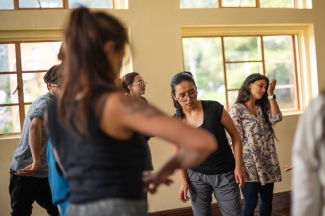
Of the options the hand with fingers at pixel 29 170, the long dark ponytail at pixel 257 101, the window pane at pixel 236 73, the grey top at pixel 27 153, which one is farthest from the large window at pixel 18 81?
the window pane at pixel 236 73

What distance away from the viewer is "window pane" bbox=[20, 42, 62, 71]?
476 cm

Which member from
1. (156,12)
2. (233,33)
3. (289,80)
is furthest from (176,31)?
(289,80)

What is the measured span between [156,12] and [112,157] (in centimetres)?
374

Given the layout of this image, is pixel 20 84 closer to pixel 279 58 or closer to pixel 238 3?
pixel 238 3

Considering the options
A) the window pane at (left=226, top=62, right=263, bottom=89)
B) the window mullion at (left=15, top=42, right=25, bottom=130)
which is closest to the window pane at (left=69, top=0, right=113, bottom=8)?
the window mullion at (left=15, top=42, right=25, bottom=130)

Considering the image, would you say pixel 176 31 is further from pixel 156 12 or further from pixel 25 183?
pixel 25 183

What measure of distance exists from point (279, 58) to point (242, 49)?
20.3 inches

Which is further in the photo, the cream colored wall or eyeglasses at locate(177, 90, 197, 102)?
the cream colored wall

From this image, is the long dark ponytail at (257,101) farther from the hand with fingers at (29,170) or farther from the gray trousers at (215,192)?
the hand with fingers at (29,170)

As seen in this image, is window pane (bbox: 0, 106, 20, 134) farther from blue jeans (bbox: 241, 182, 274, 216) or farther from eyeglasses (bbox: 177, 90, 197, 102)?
blue jeans (bbox: 241, 182, 274, 216)

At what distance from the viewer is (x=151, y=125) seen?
131 centimetres

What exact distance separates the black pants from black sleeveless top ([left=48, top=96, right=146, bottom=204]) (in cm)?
240

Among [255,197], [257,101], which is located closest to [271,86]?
[257,101]

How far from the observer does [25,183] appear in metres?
3.69
